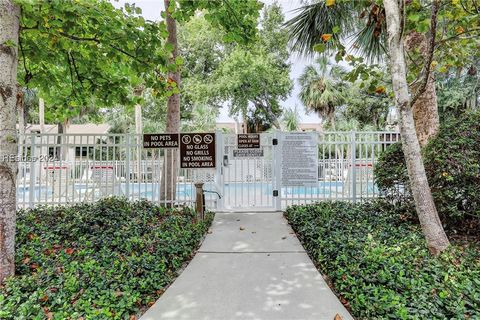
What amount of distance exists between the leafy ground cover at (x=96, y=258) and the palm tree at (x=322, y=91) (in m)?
17.3

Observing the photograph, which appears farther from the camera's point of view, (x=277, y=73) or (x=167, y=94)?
(x=277, y=73)

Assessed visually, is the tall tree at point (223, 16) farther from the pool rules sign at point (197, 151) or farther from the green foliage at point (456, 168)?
the green foliage at point (456, 168)

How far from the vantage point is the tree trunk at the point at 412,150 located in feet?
12.5

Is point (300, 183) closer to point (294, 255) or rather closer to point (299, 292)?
point (294, 255)

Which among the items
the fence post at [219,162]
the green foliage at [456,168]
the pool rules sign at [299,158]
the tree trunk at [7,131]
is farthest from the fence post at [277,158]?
the tree trunk at [7,131]

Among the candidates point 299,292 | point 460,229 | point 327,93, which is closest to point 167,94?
point 299,292

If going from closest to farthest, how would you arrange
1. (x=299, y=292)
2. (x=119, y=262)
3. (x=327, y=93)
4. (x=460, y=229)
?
1. (x=299, y=292)
2. (x=119, y=262)
3. (x=460, y=229)
4. (x=327, y=93)

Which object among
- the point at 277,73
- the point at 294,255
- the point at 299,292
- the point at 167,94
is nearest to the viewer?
the point at 299,292

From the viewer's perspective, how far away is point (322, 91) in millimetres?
21234

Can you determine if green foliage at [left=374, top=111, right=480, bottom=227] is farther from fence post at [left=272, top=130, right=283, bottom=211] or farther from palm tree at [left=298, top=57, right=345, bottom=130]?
palm tree at [left=298, top=57, right=345, bottom=130]

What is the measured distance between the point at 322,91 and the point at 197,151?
1713 cm

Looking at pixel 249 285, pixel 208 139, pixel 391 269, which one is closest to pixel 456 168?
pixel 391 269

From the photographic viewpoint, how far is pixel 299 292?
3.28 meters

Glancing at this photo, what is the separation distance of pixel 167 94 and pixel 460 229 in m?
5.92
